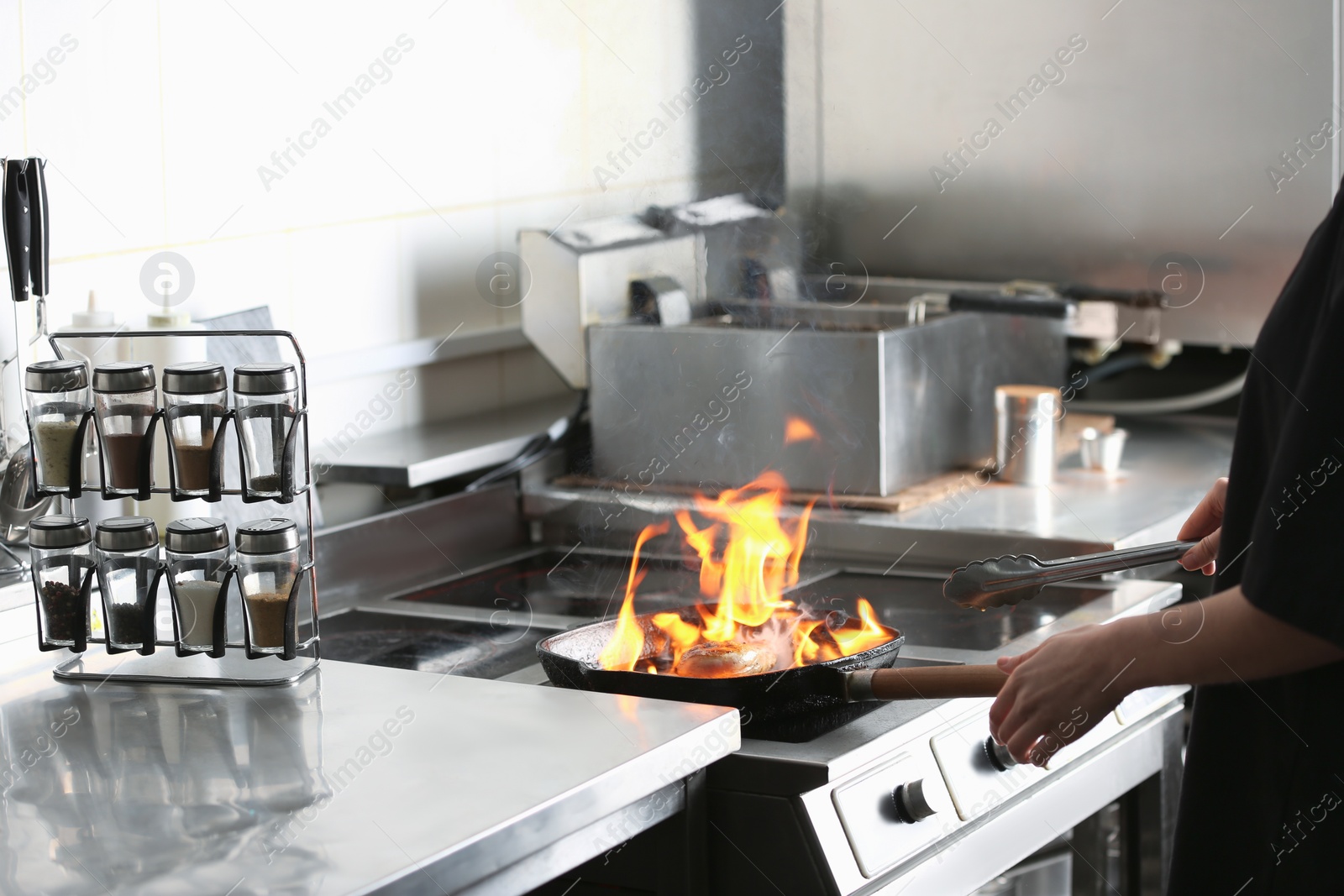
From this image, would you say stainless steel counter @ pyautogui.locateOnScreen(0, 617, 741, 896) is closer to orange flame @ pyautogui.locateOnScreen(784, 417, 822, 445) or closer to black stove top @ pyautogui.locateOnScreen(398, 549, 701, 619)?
black stove top @ pyautogui.locateOnScreen(398, 549, 701, 619)

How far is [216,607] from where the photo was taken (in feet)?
4.24

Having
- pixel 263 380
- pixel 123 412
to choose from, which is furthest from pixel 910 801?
pixel 123 412

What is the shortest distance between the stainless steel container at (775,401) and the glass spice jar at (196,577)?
26.2 inches

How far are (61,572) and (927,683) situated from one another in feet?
2.50

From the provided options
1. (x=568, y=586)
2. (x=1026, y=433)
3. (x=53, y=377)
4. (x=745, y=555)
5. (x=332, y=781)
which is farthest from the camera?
(x=1026, y=433)

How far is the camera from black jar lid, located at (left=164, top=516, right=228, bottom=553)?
129 centimetres

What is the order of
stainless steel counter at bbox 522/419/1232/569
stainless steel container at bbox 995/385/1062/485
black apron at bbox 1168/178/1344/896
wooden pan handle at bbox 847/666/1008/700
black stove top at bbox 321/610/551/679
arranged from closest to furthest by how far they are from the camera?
1. black apron at bbox 1168/178/1344/896
2. wooden pan handle at bbox 847/666/1008/700
3. black stove top at bbox 321/610/551/679
4. stainless steel counter at bbox 522/419/1232/569
5. stainless steel container at bbox 995/385/1062/485

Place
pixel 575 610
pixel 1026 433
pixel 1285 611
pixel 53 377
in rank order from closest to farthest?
pixel 1285 611 < pixel 53 377 < pixel 575 610 < pixel 1026 433

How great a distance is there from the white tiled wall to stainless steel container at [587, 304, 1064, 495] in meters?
0.21

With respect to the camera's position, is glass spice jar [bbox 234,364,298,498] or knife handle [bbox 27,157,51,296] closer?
glass spice jar [bbox 234,364,298,498]

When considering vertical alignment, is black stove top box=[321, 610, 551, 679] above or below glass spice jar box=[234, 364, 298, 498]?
below

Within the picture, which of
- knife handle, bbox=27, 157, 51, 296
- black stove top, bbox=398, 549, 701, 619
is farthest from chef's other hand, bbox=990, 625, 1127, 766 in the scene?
knife handle, bbox=27, 157, 51, 296

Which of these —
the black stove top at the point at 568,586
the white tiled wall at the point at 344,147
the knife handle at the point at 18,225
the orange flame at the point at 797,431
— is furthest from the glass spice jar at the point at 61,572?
the orange flame at the point at 797,431

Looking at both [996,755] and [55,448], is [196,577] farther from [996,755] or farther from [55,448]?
[996,755]
